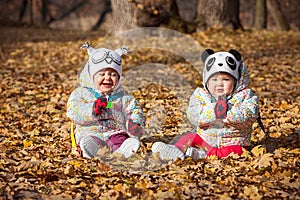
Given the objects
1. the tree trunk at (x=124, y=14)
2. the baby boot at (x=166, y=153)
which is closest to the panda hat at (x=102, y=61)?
the baby boot at (x=166, y=153)

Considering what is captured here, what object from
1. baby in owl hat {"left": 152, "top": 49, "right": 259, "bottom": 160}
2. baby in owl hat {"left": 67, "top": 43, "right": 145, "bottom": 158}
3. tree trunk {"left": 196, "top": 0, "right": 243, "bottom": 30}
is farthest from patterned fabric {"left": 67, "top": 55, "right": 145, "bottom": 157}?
tree trunk {"left": 196, "top": 0, "right": 243, "bottom": 30}

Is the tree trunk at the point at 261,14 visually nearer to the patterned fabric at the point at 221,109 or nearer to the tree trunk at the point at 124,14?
the tree trunk at the point at 124,14

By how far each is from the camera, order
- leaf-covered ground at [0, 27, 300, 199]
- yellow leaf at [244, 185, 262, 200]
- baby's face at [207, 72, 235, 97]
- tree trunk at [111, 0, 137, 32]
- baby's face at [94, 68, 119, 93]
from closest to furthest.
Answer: yellow leaf at [244, 185, 262, 200] → leaf-covered ground at [0, 27, 300, 199] → baby's face at [207, 72, 235, 97] → baby's face at [94, 68, 119, 93] → tree trunk at [111, 0, 137, 32]

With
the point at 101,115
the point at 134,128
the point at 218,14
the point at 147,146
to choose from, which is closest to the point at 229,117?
the point at 134,128

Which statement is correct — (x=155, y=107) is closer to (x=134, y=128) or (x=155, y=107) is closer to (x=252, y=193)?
(x=134, y=128)

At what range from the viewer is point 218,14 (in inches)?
542

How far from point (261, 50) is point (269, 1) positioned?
16.1 feet

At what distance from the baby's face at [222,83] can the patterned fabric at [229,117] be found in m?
0.07

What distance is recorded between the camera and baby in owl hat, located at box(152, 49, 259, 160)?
493 centimetres

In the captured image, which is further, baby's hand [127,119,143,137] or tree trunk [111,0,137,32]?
tree trunk [111,0,137,32]

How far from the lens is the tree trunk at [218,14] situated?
1362 centimetres

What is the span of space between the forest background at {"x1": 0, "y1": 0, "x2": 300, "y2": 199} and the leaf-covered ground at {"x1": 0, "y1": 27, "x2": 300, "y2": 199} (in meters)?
0.01

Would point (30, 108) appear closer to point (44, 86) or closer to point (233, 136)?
point (44, 86)

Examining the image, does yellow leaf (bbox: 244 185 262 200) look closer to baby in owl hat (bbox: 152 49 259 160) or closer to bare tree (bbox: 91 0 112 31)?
baby in owl hat (bbox: 152 49 259 160)
